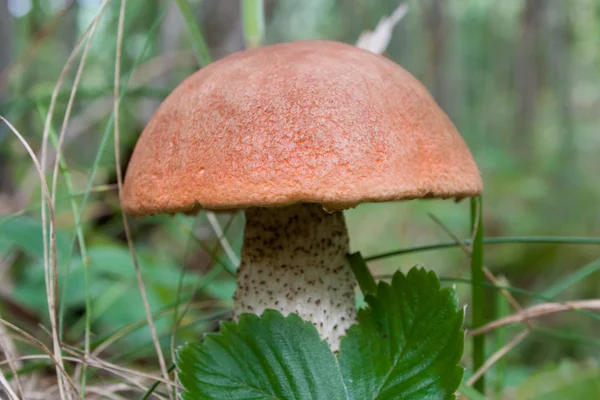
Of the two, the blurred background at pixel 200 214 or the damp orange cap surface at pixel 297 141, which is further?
the blurred background at pixel 200 214

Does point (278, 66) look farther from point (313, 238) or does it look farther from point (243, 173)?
point (313, 238)

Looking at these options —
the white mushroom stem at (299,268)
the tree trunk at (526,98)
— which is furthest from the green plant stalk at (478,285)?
the tree trunk at (526,98)

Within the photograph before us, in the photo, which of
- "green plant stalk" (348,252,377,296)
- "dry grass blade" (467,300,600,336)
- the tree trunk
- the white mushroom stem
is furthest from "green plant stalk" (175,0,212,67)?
the tree trunk

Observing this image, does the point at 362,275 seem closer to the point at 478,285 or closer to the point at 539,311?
the point at 478,285

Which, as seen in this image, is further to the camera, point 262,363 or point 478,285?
point 478,285

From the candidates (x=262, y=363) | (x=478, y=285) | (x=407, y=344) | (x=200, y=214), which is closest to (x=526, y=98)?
(x=200, y=214)

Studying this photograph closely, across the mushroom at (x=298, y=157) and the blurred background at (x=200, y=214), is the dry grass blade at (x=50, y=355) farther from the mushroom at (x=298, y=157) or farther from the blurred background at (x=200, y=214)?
the mushroom at (x=298, y=157)
